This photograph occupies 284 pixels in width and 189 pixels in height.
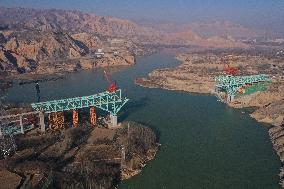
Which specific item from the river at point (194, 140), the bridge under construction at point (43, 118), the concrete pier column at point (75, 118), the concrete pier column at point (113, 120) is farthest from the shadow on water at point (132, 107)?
the concrete pier column at point (75, 118)

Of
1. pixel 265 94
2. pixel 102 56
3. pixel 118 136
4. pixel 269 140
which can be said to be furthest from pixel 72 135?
pixel 102 56

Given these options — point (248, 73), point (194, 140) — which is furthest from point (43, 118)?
point (248, 73)

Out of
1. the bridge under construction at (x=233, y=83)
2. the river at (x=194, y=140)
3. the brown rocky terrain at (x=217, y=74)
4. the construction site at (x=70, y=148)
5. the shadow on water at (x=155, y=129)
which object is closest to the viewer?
the construction site at (x=70, y=148)

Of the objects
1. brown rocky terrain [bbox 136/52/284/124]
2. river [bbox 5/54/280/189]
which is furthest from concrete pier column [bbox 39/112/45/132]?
brown rocky terrain [bbox 136/52/284/124]

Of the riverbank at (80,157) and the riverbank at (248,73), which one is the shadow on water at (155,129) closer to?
the riverbank at (80,157)

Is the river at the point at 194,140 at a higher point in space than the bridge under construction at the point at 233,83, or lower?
lower
